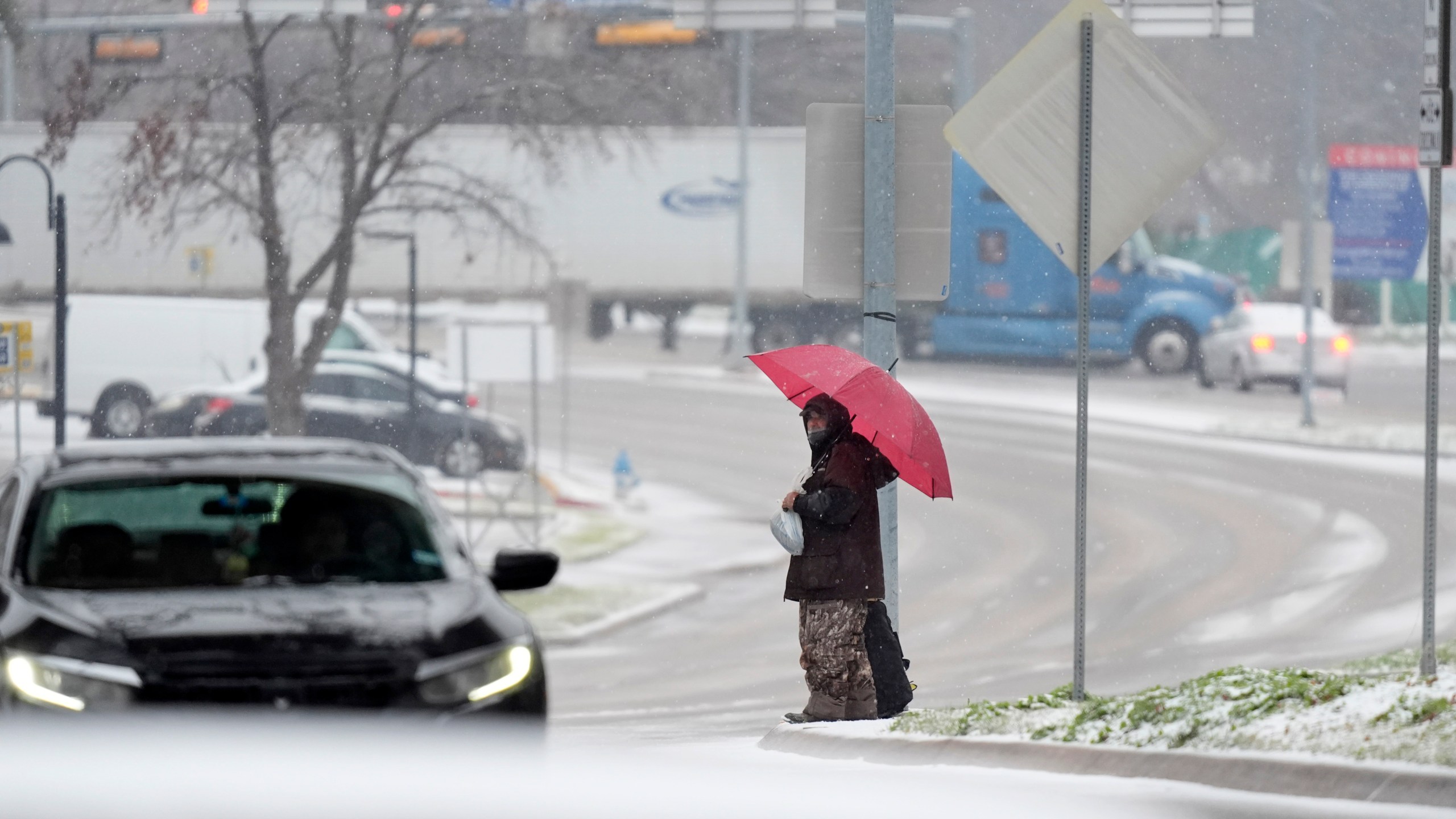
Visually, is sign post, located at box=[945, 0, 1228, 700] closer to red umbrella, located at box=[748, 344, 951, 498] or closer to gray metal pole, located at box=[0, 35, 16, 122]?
red umbrella, located at box=[748, 344, 951, 498]

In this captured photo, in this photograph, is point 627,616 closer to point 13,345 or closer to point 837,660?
point 13,345

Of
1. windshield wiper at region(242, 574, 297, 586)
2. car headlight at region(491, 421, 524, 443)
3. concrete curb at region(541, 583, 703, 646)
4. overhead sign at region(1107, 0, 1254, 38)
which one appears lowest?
concrete curb at region(541, 583, 703, 646)

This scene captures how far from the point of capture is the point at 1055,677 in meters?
15.8

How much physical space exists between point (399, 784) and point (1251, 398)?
32.4m

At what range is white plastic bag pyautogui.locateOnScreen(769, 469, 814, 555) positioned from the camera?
22.6ft

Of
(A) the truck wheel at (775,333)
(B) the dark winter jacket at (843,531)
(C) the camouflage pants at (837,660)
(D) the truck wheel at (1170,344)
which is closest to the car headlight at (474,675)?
(B) the dark winter jacket at (843,531)

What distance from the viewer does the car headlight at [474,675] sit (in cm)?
450

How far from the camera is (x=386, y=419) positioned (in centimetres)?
2678

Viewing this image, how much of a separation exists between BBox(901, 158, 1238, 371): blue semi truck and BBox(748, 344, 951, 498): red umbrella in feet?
80.5

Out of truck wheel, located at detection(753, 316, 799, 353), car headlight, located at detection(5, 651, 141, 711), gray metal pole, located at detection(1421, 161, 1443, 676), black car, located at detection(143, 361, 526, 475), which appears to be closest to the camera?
car headlight, located at detection(5, 651, 141, 711)

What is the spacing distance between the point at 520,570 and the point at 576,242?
89.3 ft

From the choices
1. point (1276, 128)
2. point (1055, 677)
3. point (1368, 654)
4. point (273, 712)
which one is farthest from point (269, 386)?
point (1276, 128)

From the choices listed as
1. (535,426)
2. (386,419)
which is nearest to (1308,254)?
(535,426)

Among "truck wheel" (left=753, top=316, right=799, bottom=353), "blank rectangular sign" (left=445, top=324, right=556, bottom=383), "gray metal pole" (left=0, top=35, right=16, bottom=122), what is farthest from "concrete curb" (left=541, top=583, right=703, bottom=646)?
"gray metal pole" (left=0, top=35, right=16, bottom=122)
